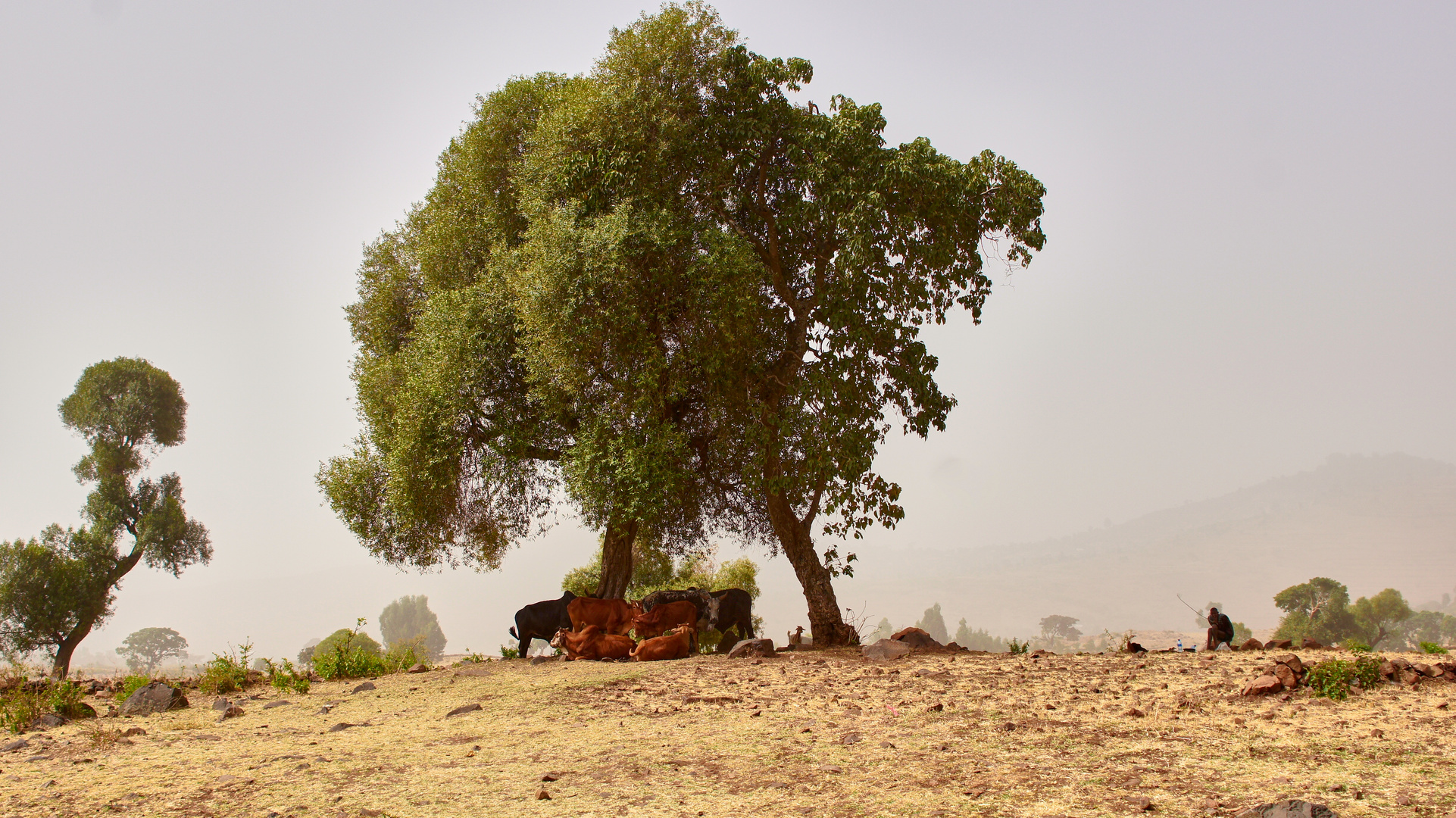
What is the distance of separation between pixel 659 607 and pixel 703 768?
10.2 m

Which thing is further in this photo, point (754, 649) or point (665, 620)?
point (665, 620)

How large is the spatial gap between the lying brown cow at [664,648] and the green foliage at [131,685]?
7986 millimetres

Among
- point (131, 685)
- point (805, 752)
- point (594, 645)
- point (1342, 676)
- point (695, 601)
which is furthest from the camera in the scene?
point (695, 601)

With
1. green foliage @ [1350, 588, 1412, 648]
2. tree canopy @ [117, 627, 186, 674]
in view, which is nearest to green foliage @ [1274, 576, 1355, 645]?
green foliage @ [1350, 588, 1412, 648]

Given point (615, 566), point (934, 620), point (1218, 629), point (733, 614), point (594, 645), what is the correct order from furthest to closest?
point (934, 620), point (615, 566), point (733, 614), point (594, 645), point (1218, 629)

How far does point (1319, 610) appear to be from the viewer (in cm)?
4962

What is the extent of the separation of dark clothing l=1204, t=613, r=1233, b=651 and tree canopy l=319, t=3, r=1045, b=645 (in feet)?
19.4

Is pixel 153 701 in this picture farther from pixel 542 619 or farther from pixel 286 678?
pixel 542 619

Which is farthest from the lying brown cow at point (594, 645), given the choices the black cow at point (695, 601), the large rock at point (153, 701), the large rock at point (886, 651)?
the large rock at point (153, 701)

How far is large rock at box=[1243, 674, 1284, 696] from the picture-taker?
28.7ft

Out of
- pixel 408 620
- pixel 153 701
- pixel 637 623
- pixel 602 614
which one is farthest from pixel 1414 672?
pixel 408 620

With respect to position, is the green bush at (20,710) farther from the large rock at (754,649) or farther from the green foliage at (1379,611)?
the green foliage at (1379,611)

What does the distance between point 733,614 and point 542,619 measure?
4501mm

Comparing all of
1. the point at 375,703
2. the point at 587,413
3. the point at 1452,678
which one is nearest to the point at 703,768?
the point at 375,703
